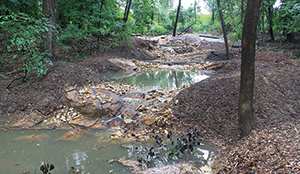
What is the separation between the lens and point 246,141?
293cm

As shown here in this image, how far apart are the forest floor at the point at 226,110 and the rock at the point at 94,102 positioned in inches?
15.1

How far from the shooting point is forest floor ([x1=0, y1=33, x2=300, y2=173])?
8.00ft

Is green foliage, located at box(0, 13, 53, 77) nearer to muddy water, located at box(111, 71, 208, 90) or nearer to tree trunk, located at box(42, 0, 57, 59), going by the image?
tree trunk, located at box(42, 0, 57, 59)

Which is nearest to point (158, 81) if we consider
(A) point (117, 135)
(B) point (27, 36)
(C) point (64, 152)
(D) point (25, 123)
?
(A) point (117, 135)

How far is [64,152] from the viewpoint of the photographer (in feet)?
10.3

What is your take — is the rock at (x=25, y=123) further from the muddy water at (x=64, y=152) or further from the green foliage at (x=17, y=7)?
the green foliage at (x=17, y=7)

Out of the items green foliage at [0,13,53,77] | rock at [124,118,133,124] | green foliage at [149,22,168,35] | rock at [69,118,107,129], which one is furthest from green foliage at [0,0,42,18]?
green foliage at [149,22,168,35]

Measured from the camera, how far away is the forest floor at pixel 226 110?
2.44m

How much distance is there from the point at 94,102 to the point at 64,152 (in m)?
1.77

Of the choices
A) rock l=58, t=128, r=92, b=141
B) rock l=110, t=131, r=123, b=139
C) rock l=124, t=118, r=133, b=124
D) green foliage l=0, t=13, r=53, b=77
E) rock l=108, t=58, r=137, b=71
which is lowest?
rock l=110, t=131, r=123, b=139

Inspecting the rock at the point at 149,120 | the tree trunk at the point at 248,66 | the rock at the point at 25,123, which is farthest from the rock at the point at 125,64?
the tree trunk at the point at 248,66

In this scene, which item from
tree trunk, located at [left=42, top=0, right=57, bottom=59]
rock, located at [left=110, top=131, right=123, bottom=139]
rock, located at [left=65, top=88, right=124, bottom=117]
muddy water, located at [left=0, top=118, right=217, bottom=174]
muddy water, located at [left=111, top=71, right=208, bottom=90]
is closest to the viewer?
muddy water, located at [left=0, top=118, right=217, bottom=174]

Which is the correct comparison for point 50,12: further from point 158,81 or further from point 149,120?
point 149,120

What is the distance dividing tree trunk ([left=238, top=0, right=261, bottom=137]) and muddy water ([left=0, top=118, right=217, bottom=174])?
0.76 m
